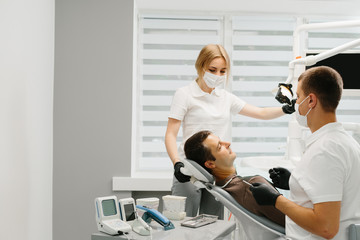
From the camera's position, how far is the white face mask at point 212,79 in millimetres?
2414

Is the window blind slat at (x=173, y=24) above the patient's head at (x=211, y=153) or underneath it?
above

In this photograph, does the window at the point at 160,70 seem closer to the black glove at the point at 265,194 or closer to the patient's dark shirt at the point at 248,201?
the patient's dark shirt at the point at 248,201

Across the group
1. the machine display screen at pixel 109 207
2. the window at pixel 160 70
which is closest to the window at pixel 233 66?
the window at pixel 160 70

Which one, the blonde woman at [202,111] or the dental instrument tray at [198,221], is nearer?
the dental instrument tray at [198,221]

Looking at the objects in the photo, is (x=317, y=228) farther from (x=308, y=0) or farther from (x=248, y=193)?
(x=308, y=0)

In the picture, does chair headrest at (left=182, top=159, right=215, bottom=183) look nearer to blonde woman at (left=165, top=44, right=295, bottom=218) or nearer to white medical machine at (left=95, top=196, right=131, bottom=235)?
white medical machine at (left=95, top=196, right=131, bottom=235)

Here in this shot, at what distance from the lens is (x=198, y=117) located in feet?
8.04

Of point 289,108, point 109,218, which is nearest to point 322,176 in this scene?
point 109,218

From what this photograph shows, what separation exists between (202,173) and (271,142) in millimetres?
1940

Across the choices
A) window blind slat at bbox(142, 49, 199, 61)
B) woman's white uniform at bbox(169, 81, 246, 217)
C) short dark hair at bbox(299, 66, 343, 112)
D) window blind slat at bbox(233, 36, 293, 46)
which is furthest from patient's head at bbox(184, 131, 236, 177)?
window blind slat at bbox(233, 36, 293, 46)

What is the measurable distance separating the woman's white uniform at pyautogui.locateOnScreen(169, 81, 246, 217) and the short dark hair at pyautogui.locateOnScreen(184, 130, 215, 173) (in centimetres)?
36

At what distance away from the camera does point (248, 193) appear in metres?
1.79

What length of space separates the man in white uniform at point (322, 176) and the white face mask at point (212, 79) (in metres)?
0.88

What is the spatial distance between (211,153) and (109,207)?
23.4 inches
